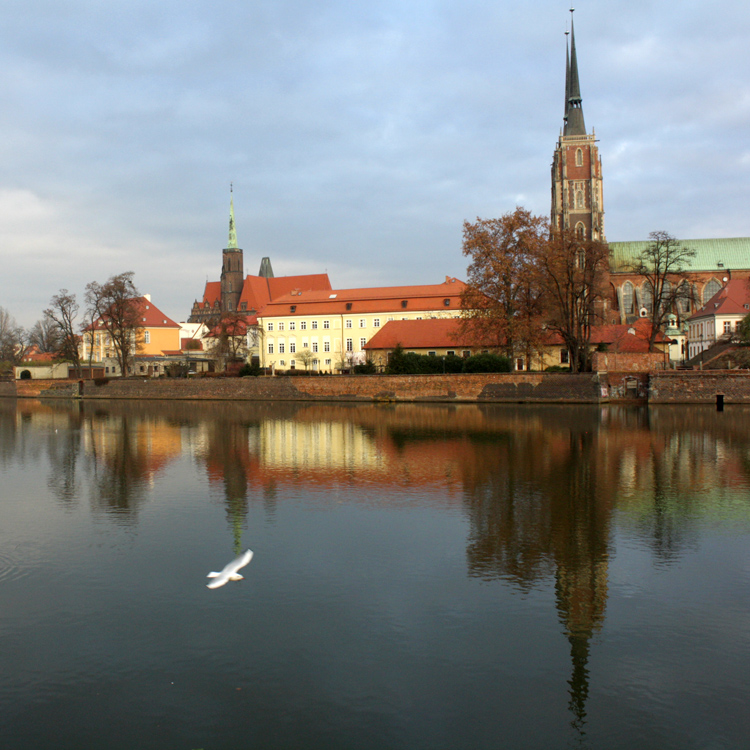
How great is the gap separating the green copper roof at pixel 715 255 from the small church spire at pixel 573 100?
1617cm

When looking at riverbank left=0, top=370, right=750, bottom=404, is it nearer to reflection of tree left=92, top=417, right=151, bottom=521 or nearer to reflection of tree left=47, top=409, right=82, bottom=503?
reflection of tree left=47, top=409, right=82, bottom=503

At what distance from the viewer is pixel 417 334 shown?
64500mm

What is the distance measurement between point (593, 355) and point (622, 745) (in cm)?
4395

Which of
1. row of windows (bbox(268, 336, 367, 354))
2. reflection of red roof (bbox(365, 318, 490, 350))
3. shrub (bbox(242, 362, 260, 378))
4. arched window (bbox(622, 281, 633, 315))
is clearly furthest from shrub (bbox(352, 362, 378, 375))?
Answer: arched window (bbox(622, 281, 633, 315))

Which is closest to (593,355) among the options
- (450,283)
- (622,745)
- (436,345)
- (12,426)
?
(436,345)

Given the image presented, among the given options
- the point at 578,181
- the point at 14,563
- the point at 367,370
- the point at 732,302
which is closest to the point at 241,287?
the point at 578,181

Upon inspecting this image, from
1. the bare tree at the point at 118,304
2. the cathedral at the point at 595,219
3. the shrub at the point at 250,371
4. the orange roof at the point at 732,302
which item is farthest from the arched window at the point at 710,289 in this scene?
the bare tree at the point at 118,304

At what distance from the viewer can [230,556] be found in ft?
33.8

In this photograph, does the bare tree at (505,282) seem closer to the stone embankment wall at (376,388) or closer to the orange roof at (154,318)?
the stone embankment wall at (376,388)

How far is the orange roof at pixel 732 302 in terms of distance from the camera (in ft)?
226

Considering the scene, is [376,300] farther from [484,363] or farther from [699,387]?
[699,387]

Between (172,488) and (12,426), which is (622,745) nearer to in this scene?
(172,488)

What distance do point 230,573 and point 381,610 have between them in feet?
8.00

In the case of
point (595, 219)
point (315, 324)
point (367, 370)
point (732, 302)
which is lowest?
point (367, 370)
